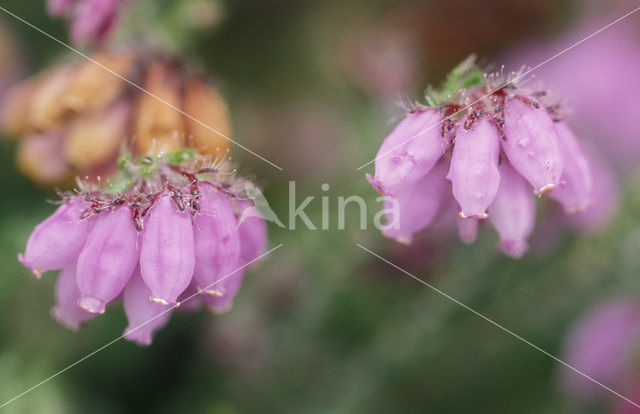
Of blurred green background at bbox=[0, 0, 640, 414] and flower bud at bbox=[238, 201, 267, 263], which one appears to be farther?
blurred green background at bbox=[0, 0, 640, 414]

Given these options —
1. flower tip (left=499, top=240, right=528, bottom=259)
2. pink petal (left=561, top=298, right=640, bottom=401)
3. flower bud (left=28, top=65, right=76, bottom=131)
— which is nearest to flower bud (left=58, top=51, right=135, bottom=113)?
flower bud (left=28, top=65, right=76, bottom=131)

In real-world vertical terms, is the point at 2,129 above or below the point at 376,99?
below

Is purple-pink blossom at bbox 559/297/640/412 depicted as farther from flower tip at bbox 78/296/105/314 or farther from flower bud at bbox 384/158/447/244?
flower tip at bbox 78/296/105/314

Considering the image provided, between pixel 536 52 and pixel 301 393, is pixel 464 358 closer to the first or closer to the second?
pixel 301 393

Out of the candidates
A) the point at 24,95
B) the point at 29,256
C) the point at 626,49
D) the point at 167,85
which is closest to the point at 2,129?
the point at 24,95

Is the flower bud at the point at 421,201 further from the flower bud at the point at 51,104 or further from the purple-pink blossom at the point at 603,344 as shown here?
the purple-pink blossom at the point at 603,344

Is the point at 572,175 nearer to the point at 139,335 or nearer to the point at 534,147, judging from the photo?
the point at 534,147
